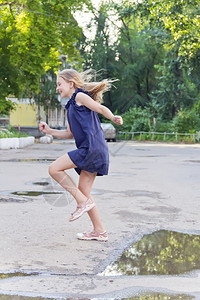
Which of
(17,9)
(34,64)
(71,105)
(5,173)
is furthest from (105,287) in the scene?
(17,9)

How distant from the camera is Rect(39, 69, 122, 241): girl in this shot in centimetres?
553

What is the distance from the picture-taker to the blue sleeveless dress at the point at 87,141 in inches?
217

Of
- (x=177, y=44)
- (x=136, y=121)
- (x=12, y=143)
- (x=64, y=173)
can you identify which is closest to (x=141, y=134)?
(x=136, y=121)

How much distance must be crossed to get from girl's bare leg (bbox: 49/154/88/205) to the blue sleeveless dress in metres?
0.07

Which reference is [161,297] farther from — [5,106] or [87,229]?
[5,106]

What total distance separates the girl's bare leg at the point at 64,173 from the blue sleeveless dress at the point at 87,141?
7 cm

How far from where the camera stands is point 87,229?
20.8 ft

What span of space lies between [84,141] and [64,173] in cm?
41

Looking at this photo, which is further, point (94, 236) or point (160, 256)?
point (94, 236)

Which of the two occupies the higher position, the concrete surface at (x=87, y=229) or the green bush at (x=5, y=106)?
the green bush at (x=5, y=106)

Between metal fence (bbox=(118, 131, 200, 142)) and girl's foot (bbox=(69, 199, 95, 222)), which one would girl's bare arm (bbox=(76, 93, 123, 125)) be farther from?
metal fence (bbox=(118, 131, 200, 142))

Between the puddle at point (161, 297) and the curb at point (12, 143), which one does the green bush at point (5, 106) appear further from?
the puddle at point (161, 297)

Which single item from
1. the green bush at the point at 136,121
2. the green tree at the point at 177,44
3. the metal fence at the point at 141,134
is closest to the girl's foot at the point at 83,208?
the green tree at the point at 177,44

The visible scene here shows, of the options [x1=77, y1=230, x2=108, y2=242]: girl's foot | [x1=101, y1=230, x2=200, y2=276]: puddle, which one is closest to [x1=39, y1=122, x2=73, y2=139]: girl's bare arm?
[x1=77, y1=230, x2=108, y2=242]: girl's foot
